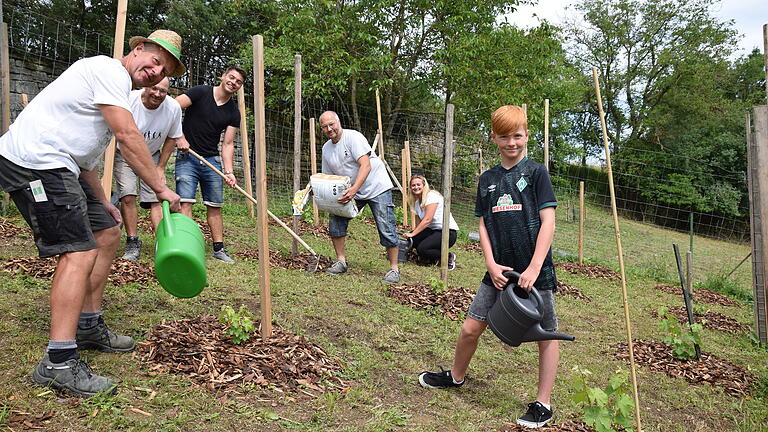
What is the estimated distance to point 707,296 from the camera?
6621 mm

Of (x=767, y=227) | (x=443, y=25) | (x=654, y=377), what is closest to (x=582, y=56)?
(x=443, y=25)

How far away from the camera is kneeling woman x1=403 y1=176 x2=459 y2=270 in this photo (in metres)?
5.99

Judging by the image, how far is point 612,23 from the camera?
2389 cm

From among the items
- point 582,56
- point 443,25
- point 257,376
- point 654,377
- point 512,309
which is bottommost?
point 654,377

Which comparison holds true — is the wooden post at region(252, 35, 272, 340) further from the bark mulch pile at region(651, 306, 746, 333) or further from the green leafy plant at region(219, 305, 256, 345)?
the bark mulch pile at region(651, 306, 746, 333)

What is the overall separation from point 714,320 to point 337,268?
4.02 m

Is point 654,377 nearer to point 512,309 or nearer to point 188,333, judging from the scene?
point 512,309

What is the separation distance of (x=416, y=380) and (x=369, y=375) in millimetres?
283

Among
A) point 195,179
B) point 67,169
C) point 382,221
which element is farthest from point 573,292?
point 67,169

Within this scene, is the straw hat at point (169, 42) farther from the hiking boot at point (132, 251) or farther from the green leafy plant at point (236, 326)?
the hiking boot at point (132, 251)

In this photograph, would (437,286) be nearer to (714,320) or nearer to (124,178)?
(124,178)

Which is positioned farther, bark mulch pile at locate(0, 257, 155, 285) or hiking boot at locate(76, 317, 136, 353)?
bark mulch pile at locate(0, 257, 155, 285)

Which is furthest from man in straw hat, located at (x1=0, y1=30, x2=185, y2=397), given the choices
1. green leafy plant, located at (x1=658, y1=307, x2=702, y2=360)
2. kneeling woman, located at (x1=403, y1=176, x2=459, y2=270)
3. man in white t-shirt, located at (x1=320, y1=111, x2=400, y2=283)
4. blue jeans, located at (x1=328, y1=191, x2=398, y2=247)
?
kneeling woman, located at (x1=403, y1=176, x2=459, y2=270)

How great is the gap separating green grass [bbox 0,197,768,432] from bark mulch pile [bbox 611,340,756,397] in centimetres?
9
